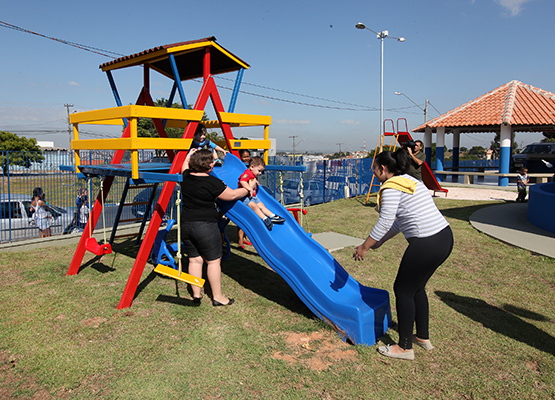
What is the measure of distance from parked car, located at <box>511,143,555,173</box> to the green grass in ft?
68.3

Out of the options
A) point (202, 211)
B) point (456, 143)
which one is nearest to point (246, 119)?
point (202, 211)

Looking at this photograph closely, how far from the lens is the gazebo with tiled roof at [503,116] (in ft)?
60.8

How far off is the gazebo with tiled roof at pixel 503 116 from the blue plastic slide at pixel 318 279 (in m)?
17.8

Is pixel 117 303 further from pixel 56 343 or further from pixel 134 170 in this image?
pixel 134 170

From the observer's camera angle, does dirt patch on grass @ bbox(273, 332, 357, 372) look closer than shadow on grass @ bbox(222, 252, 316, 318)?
Yes

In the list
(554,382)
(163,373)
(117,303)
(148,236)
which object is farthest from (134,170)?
(554,382)

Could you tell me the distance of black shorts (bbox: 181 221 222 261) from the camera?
420cm

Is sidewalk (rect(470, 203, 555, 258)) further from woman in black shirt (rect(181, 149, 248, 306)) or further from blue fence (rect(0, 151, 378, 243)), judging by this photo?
woman in black shirt (rect(181, 149, 248, 306))

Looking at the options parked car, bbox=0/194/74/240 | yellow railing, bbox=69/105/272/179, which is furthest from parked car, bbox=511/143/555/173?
parked car, bbox=0/194/74/240

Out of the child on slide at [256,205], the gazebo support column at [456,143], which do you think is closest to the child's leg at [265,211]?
the child on slide at [256,205]

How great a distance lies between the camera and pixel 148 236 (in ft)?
15.3

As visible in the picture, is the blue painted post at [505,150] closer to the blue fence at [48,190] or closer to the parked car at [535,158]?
the parked car at [535,158]

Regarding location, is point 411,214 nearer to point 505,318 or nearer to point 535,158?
point 505,318

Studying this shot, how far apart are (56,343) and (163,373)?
1266 mm
